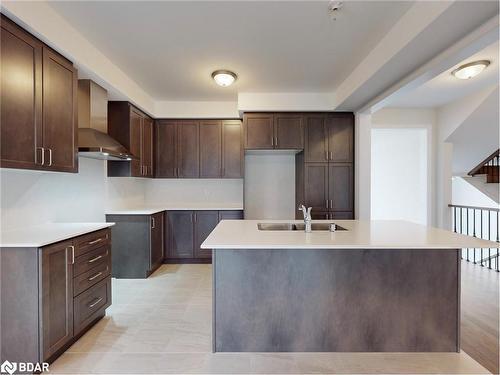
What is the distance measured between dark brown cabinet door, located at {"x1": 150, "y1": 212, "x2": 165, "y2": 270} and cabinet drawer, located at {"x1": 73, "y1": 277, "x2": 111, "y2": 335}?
3.74ft

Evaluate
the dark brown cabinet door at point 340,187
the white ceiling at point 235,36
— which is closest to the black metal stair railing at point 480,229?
the dark brown cabinet door at point 340,187

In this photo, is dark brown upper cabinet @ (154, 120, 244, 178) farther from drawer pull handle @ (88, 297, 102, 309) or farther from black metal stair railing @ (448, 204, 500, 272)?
black metal stair railing @ (448, 204, 500, 272)

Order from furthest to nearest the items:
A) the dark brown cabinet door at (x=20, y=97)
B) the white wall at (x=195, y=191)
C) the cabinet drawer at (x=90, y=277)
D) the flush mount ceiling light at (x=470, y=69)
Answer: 1. the white wall at (x=195, y=191)
2. the flush mount ceiling light at (x=470, y=69)
3. the cabinet drawer at (x=90, y=277)
4. the dark brown cabinet door at (x=20, y=97)

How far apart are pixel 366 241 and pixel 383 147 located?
4.84 metres

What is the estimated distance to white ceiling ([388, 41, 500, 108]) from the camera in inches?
123

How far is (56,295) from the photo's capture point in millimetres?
1972

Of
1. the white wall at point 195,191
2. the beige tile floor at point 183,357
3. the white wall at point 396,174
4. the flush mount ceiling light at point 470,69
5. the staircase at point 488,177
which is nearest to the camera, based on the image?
the beige tile floor at point 183,357

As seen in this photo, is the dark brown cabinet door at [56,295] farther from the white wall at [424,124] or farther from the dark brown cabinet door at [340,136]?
the white wall at [424,124]

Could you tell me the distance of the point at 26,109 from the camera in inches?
78.2

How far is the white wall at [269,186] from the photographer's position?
496 centimetres

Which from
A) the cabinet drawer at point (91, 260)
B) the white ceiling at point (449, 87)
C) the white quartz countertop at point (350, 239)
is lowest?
the cabinet drawer at point (91, 260)

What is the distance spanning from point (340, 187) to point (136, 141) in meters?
3.11

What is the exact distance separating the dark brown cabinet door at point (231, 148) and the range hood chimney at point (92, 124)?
5.71 feet

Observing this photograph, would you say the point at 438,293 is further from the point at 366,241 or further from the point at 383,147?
the point at 383,147
